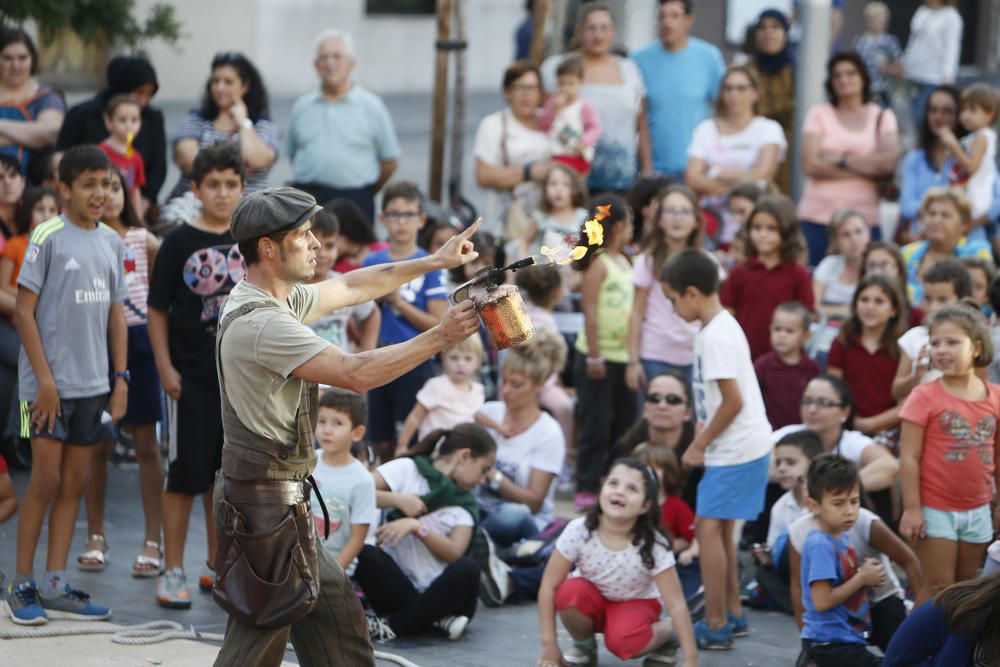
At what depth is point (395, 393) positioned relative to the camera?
7.79 meters

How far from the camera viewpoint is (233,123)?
336 inches

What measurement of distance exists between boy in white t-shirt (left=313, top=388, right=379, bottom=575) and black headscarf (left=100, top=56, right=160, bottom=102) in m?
3.08

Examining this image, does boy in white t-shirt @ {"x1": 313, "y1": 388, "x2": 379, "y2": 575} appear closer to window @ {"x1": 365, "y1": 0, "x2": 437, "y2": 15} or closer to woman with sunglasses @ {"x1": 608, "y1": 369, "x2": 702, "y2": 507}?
woman with sunglasses @ {"x1": 608, "y1": 369, "x2": 702, "y2": 507}

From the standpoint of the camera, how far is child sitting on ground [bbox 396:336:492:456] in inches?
288

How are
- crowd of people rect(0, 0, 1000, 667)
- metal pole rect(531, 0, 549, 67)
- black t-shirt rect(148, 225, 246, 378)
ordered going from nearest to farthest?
crowd of people rect(0, 0, 1000, 667) → black t-shirt rect(148, 225, 246, 378) → metal pole rect(531, 0, 549, 67)

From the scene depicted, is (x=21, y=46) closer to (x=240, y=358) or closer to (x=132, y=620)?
(x=132, y=620)

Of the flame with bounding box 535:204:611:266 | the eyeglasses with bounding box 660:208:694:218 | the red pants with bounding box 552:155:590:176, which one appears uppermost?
the flame with bounding box 535:204:611:266

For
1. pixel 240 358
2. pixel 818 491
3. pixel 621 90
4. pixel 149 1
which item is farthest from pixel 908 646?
pixel 149 1

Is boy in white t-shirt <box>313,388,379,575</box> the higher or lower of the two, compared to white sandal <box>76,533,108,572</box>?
higher

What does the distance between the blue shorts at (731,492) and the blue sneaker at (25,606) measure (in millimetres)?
A: 2535

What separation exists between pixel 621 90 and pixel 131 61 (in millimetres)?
2937

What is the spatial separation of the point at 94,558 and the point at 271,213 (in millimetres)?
2824

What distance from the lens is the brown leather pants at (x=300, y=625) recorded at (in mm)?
4348

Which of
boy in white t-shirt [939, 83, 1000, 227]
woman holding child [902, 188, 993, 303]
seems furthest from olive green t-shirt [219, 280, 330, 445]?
boy in white t-shirt [939, 83, 1000, 227]
